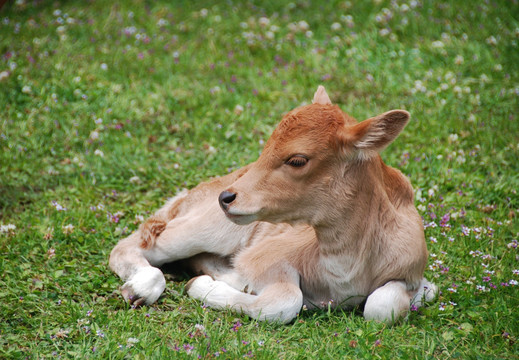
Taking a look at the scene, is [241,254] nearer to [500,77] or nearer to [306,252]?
[306,252]

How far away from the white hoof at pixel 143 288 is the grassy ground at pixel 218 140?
10 centimetres

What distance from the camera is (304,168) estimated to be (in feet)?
14.6

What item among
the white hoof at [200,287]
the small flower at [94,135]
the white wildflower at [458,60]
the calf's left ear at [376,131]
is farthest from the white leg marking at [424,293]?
the white wildflower at [458,60]

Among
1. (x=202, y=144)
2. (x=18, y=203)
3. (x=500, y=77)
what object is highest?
(x=18, y=203)

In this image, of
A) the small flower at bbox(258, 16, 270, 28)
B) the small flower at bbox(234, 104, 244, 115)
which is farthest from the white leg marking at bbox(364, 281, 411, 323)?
the small flower at bbox(258, 16, 270, 28)

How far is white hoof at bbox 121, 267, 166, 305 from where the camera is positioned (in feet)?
16.4

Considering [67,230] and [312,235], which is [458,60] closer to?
[312,235]

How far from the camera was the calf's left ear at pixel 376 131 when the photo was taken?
4.29 metres

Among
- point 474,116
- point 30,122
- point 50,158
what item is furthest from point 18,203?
point 474,116

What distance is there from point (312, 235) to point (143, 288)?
1407 mm

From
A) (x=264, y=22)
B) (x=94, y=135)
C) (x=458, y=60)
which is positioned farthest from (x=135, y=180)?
(x=458, y=60)

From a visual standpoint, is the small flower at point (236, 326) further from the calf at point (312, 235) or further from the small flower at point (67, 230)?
the small flower at point (67, 230)

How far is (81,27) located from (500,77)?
260 inches

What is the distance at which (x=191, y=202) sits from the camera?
5.88 m
